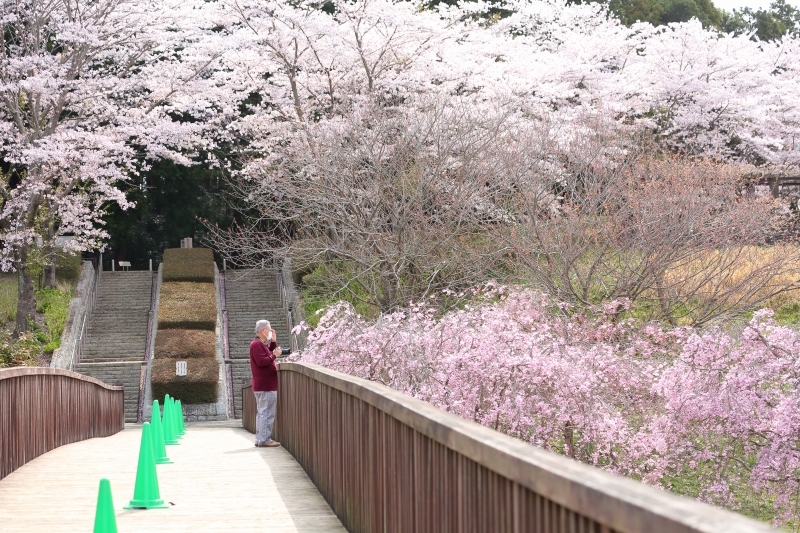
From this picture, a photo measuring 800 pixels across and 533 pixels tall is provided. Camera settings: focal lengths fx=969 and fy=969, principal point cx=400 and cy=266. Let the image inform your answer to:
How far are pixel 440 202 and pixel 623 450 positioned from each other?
921 centimetres

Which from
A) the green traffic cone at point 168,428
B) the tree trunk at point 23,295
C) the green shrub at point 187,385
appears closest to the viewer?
the green traffic cone at point 168,428

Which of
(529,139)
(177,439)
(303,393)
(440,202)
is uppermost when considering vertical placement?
(529,139)

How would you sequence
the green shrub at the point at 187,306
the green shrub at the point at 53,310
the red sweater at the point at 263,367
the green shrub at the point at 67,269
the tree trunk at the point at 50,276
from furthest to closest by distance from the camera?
the green shrub at the point at 67,269, the tree trunk at the point at 50,276, the green shrub at the point at 187,306, the green shrub at the point at 53,310, the red sweater at the point at 263,367

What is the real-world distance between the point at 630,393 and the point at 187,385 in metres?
18.0

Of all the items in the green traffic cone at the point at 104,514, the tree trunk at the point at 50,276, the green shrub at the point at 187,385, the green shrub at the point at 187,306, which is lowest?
the green shrub at the point at 187,385

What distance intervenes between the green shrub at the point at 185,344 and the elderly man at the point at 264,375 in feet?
56.5

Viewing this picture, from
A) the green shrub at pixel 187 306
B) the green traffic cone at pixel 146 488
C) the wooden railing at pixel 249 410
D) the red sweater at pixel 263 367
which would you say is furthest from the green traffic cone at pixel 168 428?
the green shrub at pixel 187 306

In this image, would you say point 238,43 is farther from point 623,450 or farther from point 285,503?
point 285,503

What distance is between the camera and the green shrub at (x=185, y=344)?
2878cm

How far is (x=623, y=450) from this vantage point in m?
10.6

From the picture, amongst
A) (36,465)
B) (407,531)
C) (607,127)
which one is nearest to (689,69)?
(607,127)

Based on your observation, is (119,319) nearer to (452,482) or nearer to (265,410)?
(265,410)

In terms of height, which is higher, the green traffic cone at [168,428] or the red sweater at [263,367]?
the red sweater at [263,367]

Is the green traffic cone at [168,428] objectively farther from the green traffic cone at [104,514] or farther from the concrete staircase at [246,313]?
the concrete staircase at [246,313]
